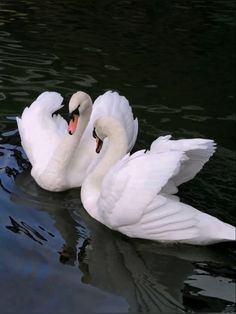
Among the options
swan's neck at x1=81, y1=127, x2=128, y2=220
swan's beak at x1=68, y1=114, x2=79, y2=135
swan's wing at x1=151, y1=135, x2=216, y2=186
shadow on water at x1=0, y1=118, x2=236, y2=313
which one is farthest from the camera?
swan's beak at x1=68, y1=114, x2=79, y2=135

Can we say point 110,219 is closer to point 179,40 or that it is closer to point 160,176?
point 160,176

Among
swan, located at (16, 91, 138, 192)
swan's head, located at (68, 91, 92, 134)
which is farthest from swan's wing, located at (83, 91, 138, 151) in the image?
swan's head, located at (68, 91, 92, 134)

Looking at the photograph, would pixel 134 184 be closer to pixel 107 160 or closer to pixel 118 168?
pixel 118 168

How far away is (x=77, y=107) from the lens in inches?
253

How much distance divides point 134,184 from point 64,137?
57.2 inches

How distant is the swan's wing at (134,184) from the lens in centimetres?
527

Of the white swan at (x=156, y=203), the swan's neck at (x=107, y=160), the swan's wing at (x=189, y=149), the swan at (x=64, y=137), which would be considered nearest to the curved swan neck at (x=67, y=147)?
the swan at (x=64, y=137)

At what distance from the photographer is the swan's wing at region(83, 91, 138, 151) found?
6.97 meters

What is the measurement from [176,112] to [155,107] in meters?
0.32

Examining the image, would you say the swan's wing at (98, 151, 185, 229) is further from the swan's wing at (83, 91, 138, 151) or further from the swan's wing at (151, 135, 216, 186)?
the swan's wing at (83, 91, 138, 151)

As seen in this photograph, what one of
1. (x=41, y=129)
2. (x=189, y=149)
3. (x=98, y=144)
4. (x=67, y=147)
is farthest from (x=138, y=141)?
(x=189, y=149)

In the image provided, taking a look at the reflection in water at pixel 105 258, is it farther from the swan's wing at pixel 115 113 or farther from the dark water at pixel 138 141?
the swan's wing at pixel 115 113

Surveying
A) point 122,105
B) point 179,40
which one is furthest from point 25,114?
point 179,40

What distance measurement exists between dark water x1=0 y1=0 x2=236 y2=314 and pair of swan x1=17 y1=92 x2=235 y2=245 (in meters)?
0.19
